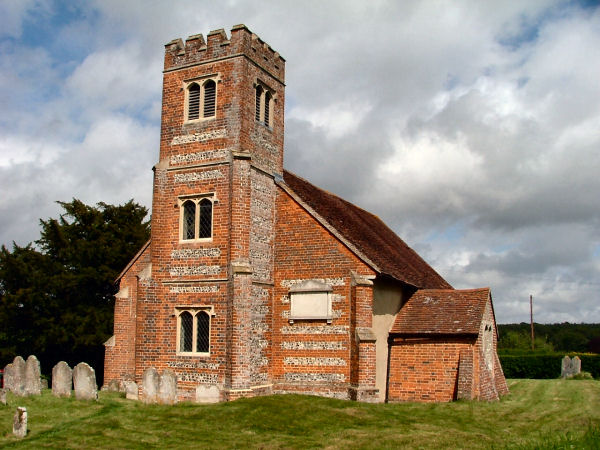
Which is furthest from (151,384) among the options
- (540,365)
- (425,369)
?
(540,365)

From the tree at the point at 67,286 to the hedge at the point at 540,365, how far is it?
24.8 meters

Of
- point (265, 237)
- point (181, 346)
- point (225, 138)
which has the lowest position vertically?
point (181, 346)

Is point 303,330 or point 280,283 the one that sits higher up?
point 280,283

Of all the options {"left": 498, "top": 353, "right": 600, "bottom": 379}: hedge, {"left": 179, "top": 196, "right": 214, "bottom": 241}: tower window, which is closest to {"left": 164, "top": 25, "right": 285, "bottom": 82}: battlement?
{"left": 179, "top": 196, "right": 214, "bottom": 241}: tower window

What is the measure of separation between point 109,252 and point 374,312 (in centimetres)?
1837

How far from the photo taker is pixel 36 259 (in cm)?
3506

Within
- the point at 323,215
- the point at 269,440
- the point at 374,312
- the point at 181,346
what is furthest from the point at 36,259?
the point at 269,440

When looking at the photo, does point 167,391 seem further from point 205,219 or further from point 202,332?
point 205,219

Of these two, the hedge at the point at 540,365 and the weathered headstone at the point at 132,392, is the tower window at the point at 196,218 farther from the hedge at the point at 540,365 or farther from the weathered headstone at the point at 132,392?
the hedge at the point at 540,365

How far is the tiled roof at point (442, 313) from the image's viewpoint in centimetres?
2225

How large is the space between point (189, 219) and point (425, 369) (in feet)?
33.1

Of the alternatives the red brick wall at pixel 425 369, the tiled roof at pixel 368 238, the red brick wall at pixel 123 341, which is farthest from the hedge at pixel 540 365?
the red brick wall at pixel 123 341

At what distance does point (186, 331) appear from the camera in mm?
22172

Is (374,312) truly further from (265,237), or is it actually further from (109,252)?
(109,252)
